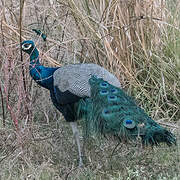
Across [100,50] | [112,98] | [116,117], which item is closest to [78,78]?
[112,98]

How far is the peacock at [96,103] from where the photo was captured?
3.10 meters

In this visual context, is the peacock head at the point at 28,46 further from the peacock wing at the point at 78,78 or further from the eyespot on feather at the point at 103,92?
the eyespot on feather at the point at 103,92

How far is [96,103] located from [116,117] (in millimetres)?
240

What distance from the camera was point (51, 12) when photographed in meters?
4.46

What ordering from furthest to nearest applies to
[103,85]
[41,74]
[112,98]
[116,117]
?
[41,74], [103,85], [112,98], [116,117]

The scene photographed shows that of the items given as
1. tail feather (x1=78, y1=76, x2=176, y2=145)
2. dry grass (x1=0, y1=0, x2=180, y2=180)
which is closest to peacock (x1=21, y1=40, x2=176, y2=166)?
tail feather (x1=78, y1=76, x2=176, y2=145)

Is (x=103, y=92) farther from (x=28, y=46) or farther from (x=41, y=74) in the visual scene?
(x=28, y=46)

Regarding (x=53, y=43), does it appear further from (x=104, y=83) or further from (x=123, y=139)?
(x=123, y=139)

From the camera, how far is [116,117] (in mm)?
3223

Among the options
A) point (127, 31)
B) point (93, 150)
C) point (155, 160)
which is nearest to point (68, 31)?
point (127, 31)

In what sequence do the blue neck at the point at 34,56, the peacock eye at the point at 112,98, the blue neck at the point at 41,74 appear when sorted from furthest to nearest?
the blue neck at the point at 34,56, the blue neck at the point at 41,74, the peacock eye at the point at 112,98

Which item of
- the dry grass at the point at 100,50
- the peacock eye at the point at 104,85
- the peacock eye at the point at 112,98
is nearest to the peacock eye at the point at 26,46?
the dry grass at the point at 100,50

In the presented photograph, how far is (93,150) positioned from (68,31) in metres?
1.21

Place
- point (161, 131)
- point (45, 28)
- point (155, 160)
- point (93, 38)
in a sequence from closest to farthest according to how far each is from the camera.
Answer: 1. point (161, 131)
2. point (155, 160)
3. point (93, 38)
4. point (45, 28)
